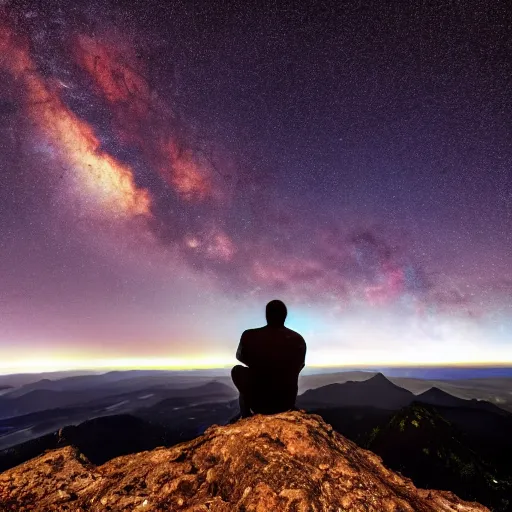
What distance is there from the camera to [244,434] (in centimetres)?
376

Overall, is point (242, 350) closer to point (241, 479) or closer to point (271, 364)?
point (271, 364)

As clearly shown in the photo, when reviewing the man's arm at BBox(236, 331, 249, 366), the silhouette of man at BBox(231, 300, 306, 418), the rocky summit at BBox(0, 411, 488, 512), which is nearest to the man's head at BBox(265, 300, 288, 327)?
the silhouette of man at BBox(231, 300, 306, 418)

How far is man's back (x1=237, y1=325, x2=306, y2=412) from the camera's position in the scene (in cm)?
→ 499

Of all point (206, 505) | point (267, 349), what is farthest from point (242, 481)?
point (267, 349)

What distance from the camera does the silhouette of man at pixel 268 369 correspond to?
4992mm

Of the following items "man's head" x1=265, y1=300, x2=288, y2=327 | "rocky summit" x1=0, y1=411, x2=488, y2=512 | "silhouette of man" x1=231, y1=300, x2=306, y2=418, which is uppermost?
"man's head" x1=265, y1=300, x2=288, y2=327

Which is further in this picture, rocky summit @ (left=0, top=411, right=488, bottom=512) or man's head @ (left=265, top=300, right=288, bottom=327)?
man's head @ (left=265, top=300, right=288, bottom=327)

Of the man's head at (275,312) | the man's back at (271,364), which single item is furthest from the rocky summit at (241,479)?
the man's head at (275,312)

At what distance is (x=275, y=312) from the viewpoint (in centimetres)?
534

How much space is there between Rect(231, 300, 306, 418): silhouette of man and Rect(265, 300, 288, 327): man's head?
0.38 ft

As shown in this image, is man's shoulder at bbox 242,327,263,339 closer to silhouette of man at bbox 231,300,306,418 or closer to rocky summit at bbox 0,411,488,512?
silhouette of man at bbox 231,300,306,418

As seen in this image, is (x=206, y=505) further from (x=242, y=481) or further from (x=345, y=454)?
(x=345, y=454)

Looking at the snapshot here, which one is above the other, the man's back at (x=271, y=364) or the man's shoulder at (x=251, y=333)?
the man's shoulder at (x=251, y=333)

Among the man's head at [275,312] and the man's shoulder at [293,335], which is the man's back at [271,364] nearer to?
the man's shoulder at [293,335]
